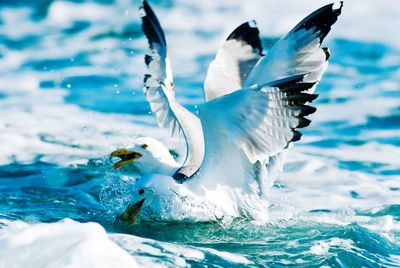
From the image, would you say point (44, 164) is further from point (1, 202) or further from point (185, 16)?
point (185, 16)

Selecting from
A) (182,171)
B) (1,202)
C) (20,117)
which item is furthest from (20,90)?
(182,171)

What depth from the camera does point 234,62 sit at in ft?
20.5

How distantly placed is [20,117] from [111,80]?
5.08 feet

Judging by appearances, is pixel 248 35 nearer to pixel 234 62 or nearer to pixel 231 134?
pixel 234 62

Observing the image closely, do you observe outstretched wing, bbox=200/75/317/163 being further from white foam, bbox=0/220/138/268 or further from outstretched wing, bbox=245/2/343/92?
white foam, bbox=0/220/138/268

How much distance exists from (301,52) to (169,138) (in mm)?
2712

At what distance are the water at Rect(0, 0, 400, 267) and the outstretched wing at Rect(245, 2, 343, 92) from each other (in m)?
1.01

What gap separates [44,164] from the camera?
7.03m

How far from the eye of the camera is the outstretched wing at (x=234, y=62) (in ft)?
19.5

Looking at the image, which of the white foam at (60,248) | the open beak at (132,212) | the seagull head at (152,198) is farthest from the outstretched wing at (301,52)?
the white foam at (60,248)

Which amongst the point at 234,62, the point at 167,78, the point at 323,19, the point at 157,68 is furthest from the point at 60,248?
the point at 234,62

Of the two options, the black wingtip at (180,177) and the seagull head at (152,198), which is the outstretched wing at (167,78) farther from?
the seagull head at (152,198)

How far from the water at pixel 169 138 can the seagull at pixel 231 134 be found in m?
0.16

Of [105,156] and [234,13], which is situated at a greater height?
[234,13]
